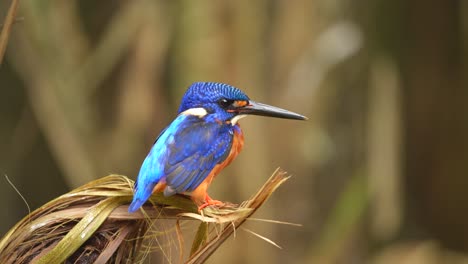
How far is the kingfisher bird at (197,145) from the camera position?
159 cm

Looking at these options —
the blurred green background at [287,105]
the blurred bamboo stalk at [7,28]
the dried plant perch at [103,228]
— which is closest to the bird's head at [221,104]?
the dried plant perch at [103,228]

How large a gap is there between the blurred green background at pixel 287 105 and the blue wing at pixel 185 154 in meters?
1.86

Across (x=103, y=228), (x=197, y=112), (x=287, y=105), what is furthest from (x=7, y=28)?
(x=287, y=105)

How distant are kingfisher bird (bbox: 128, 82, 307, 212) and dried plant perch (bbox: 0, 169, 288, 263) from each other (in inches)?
1.6

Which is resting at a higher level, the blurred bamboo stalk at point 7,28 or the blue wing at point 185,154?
the blurred bamboo stalk at point 7,28

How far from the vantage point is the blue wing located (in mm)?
1603

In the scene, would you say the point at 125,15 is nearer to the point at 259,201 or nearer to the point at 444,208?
the point at 444,208

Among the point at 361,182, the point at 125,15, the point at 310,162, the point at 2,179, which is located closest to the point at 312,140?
the point at 310,162

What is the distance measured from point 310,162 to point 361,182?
0.39 meters

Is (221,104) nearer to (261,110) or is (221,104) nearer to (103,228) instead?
(261,110)

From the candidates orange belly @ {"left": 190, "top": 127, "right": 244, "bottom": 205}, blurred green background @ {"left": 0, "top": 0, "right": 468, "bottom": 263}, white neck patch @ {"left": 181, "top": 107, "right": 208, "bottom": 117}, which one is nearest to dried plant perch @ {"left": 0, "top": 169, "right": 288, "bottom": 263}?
orange belly @ {"left": 190, "top": 127, "right": 244, "bottom": 205}

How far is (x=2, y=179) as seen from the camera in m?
4.30

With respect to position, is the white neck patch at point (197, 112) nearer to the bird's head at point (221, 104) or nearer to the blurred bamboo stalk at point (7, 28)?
the bird's head at point (221, 104)

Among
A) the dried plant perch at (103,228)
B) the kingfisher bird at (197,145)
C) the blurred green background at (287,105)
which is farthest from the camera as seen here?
the blurred green background at (287,105)
